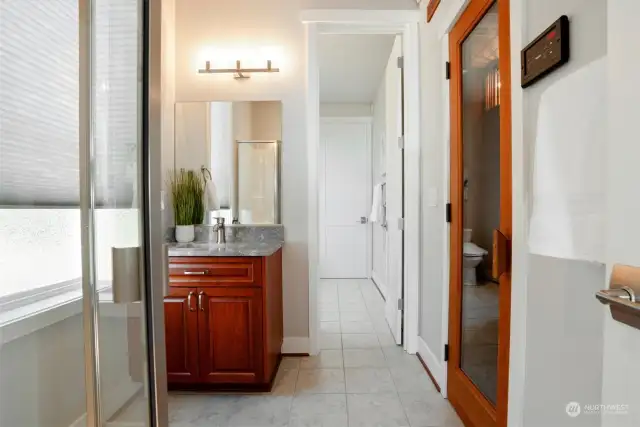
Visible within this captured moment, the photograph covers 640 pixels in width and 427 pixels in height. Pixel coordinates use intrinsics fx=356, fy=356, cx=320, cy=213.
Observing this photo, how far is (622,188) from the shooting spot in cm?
58

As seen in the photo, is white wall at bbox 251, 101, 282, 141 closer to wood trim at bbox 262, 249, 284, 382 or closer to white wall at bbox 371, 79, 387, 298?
wood trim at bbox 262, 249, 284, 382

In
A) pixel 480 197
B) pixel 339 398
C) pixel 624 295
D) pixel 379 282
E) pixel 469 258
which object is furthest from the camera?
pixel 379 282

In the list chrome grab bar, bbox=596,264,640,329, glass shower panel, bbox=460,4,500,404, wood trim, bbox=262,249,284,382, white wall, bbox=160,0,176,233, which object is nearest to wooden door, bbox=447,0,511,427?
glass shower panel, bbox=460,4,500,404

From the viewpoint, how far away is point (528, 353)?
1.14 metres

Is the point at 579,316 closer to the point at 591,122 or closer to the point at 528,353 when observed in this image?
the point at 528,353

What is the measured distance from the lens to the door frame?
2611 millimetres

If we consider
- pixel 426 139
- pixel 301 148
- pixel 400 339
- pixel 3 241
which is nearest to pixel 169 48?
pixel 301 148

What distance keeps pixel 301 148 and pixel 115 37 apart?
79.9 inches

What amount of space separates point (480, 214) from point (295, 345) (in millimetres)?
1695

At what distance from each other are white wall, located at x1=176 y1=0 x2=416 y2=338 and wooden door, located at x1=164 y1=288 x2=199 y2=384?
77cm

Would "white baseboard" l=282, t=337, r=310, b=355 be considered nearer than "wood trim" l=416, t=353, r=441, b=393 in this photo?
No

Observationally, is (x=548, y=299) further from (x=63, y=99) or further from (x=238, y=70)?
(x=238, y=70)

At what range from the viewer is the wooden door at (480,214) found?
4.42 feet

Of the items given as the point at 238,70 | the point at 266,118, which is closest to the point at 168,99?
the point at 238,70
